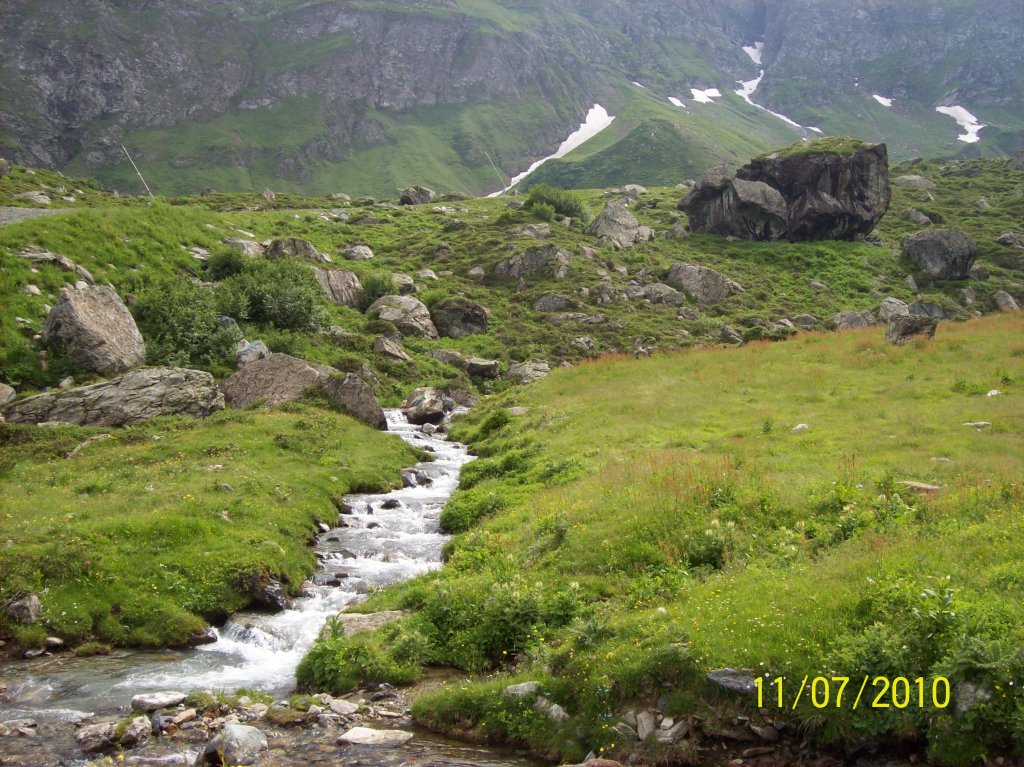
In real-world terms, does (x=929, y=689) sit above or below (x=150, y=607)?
above

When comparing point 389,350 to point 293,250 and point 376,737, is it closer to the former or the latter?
point 293,250

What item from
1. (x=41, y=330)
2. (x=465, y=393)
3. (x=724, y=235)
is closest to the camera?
(x=41, y=330)

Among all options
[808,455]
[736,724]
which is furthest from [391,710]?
[808,455]

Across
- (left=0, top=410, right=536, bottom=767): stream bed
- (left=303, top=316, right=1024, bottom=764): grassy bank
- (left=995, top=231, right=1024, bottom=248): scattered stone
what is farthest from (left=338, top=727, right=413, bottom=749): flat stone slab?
(left=995, top=231, right=1024, bottom=248): scattered stone

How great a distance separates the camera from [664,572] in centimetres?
1605

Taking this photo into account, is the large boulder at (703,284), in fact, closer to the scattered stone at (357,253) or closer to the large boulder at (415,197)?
the scattered stone at (357,253)

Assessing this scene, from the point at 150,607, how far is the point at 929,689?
1792 centimetres

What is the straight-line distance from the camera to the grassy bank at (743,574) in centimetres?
1078

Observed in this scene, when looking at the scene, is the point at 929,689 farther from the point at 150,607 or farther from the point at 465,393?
the point at 465,393

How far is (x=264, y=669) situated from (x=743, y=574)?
1146cm

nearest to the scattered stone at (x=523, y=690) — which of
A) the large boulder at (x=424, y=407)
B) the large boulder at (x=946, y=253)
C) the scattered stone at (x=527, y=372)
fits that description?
the large boulder at (x=424, y=407)

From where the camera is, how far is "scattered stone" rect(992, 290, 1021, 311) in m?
77.1

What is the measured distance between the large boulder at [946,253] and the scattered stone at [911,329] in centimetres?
5703
